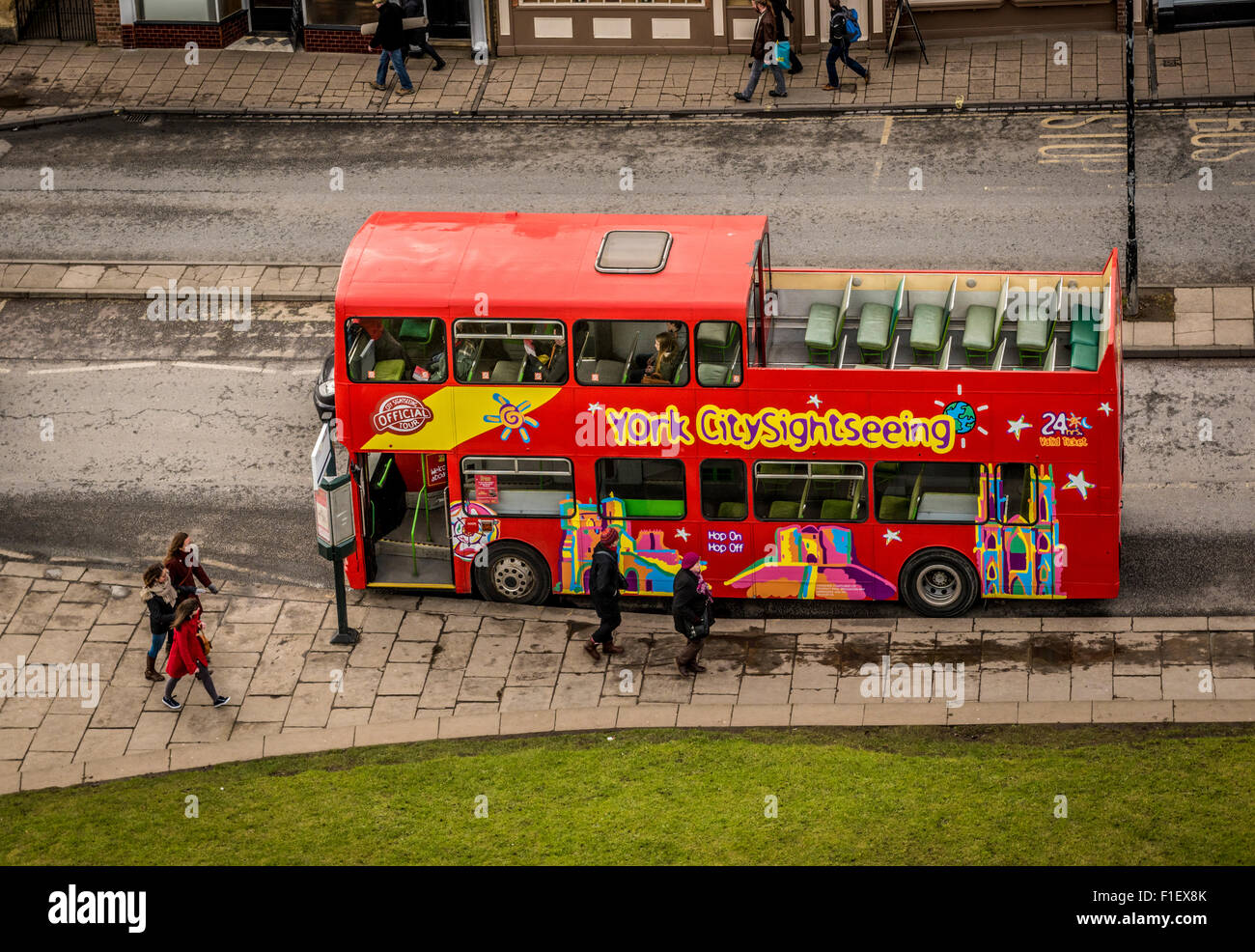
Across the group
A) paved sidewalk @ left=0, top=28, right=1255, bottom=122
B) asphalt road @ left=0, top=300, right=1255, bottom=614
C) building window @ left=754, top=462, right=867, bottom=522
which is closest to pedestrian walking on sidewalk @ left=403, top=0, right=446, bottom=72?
paved sidewalk @ left=0, top=28, right=1255, bottom=122

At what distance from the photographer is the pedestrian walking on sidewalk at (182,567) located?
19.9 m

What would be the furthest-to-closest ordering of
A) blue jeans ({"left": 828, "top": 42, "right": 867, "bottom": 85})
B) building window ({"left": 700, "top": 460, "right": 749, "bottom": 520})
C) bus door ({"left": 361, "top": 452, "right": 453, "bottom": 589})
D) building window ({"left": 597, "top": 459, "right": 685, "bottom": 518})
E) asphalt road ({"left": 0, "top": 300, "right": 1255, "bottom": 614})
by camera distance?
A: 1. blue jeans ({"left": 828, "top": 42, "right": 867, "bottom": 85})
2. asphalt road ({"left": 0, "top": 300, "right": 1255, "bottom": 614})
3. bus door ({"left": 361, "top": 452, "right": 453, "bottom": 589})
4. building window ({"left": 597, "top": 459, "right": 685, "bottom": 518})
5. building window ({"left": 700, "top": 460, "right": 749, "bottom": 520})

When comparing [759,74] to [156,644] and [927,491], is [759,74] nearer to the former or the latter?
[927,491]

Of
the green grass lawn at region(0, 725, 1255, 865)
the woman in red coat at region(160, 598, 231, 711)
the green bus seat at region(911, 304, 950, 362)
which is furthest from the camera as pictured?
the green bus seat at region(911, 304, 950, 362)

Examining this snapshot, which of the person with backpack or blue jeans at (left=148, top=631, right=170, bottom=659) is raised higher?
the person with backpack

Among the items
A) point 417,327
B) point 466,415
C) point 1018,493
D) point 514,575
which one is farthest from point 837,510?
point 417,327

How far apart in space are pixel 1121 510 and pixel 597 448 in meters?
6.59

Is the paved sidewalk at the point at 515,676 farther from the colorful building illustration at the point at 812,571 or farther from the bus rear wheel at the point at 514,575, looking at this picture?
the colorful building illustration at the point at 812,571

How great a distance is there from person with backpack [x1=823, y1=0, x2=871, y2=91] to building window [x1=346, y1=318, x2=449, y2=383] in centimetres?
1440

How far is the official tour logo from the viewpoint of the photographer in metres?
20.7

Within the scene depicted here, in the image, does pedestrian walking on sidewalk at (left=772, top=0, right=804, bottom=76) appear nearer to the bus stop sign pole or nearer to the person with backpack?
the person with backpack

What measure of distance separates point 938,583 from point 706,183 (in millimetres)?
11697

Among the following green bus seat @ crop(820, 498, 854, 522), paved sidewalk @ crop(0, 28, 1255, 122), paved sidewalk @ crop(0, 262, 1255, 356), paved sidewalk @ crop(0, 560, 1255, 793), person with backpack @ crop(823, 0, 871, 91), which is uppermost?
person with backpack @ crop(823, 0, 871, 91)

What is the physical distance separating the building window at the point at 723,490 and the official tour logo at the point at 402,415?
314 cm
